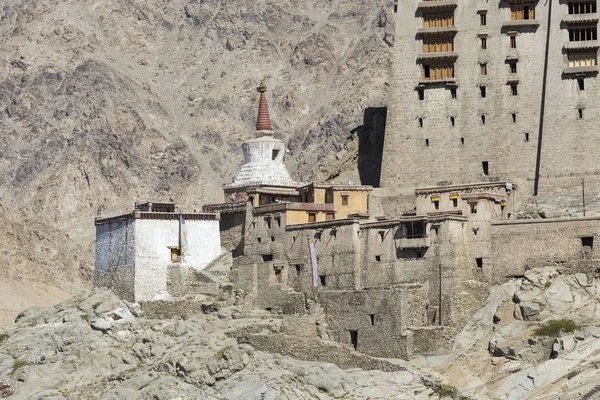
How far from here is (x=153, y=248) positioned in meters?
111

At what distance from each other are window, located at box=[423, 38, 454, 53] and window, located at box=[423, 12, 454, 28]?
3.02 ft

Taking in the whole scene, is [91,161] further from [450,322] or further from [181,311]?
[450,322]

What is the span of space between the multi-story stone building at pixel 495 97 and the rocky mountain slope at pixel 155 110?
52.9 meters

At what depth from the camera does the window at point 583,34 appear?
113 meters

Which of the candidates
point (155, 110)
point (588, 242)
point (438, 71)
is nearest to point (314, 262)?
point (588, 242)

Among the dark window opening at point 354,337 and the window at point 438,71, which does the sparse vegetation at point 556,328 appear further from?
the window at point 438,71

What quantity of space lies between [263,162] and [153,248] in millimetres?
12739

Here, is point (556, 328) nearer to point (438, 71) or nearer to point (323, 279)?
point (323, 279)

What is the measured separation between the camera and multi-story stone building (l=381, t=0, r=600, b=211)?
369ft

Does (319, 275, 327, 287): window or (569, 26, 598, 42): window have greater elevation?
(569, 26, 598, 42): window

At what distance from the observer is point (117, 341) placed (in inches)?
4193

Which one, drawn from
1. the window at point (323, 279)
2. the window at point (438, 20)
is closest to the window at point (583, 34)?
the window at point (438, 20)

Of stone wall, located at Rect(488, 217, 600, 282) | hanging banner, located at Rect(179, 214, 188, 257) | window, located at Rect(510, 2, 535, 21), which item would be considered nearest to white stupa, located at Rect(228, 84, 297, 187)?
hanging banner, located at Rect(179, 214, 188, 257)

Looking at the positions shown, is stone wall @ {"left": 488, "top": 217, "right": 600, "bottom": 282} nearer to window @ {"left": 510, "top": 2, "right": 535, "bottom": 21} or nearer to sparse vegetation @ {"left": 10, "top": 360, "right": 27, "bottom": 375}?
window @ {"left": 510, "top": 2, "right": 535, "bottom": 21}
